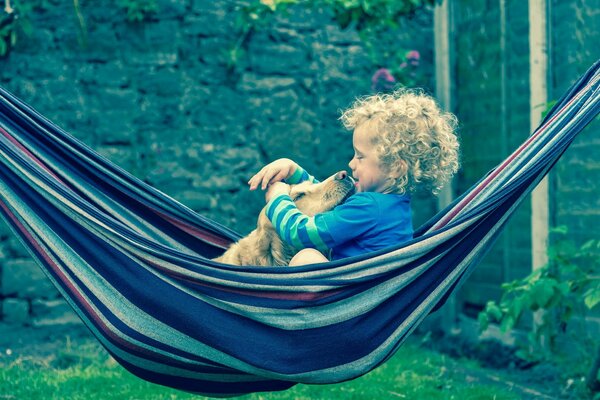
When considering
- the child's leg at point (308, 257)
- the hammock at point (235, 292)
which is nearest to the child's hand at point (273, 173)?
the child's leg at point (308, 257)

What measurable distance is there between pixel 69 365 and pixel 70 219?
2.25m

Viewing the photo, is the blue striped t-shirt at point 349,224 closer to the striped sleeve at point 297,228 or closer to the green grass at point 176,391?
the striped sleeve at point 297,228

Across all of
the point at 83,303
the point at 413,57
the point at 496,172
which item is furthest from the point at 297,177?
the point at 413,57

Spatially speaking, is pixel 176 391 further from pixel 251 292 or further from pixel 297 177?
pixel 251 292

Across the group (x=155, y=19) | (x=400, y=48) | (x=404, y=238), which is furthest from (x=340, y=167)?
(x=404, y=238)

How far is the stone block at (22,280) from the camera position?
4613mm

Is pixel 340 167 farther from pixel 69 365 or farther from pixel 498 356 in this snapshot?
pixel 69 365

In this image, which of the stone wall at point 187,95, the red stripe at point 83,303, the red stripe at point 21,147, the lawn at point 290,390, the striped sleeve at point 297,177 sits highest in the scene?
the stone wall at point 187,95

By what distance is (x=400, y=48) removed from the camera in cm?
510

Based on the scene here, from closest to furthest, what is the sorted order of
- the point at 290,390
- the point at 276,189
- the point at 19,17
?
1. the point at 276,189
2. the point at 290,390
3. the point at 19,17

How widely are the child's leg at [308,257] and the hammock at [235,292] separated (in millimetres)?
134

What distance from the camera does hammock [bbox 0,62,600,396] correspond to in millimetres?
2215

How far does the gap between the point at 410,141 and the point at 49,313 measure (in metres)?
2.88

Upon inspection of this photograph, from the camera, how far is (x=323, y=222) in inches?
91.0
